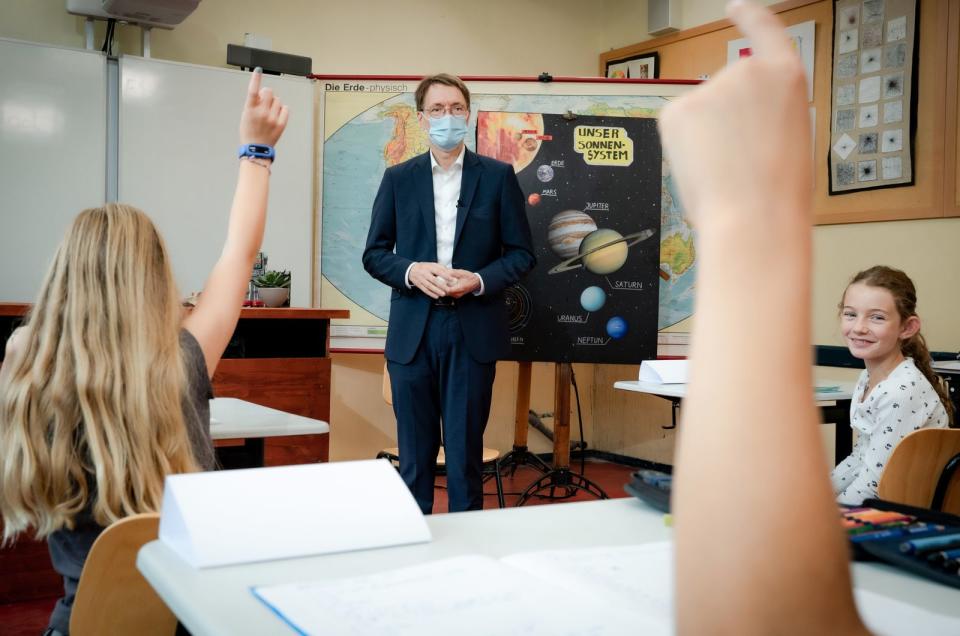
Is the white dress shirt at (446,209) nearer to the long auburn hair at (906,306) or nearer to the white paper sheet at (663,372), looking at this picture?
the white paper sheet at (663,372)

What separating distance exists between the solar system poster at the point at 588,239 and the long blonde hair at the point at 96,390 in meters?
3.08

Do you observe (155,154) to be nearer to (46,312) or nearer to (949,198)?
(46,312)

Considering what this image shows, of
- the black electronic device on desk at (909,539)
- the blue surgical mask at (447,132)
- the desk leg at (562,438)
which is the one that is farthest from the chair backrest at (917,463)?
the desk leg at (562,438)

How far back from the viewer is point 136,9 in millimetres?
4324

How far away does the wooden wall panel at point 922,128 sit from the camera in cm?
417

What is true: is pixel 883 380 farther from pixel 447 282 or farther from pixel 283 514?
pixel 283 514

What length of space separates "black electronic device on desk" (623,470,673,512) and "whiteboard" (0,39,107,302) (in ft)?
12.7

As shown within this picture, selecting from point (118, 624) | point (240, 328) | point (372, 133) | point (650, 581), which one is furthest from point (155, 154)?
point (650, 581)

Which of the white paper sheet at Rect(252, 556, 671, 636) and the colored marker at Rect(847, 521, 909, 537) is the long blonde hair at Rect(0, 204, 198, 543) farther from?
the colored marker at Rect(847, 521, 909, 537)

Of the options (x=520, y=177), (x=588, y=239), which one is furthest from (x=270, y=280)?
(x=588, y=239)

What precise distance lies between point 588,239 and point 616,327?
1.55ft

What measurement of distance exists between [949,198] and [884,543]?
3.94 m

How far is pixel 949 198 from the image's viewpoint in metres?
4.19

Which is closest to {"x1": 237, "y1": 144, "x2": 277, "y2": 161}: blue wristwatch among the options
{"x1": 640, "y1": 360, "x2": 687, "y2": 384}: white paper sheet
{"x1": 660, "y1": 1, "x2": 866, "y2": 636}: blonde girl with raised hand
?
{"x1": 660, "y1": 1, "x2": 866, "y2": 636}: blonde girl with raised hand
